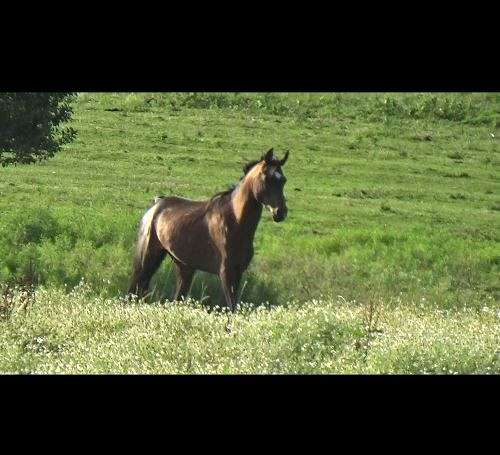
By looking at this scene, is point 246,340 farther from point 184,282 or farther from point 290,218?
point 290,218

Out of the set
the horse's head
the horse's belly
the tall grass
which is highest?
the horse's head

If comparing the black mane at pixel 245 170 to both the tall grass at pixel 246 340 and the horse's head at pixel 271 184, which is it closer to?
the horse's head at pixel 271 184

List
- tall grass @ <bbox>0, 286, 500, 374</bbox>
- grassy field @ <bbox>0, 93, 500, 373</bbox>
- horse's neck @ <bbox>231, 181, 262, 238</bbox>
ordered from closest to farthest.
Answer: tall grass @ <bbox>0, 286, 500, 374</bbox> → grassy field @ <bbox>0, 93, 500, 373</bbox> → horse's neck @ <bbox>231, 181, 262, 238</bbox>

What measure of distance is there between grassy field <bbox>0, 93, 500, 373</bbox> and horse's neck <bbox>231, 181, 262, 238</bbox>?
22 centimetres

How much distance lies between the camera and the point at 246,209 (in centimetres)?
1638

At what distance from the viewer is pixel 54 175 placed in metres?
18.3

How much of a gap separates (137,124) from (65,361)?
529 centimetres

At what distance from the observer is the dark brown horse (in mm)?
16155

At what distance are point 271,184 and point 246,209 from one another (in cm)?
57

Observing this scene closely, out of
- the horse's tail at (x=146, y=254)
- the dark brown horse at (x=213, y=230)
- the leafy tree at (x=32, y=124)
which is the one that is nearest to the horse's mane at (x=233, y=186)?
the dark brown horse at (x=213, y=230)

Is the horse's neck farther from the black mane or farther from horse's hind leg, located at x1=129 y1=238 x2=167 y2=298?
horse's hind leg, located at x1=129 y1=238 x2=167 y2=298

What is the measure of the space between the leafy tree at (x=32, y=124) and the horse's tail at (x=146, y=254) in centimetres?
213

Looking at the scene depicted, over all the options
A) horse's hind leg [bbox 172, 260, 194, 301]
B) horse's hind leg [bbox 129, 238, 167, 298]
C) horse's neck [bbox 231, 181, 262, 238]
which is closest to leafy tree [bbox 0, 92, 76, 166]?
horse's hind leg [bbox 129, 238, 167, 298]

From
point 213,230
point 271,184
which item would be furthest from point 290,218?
point 213,230
